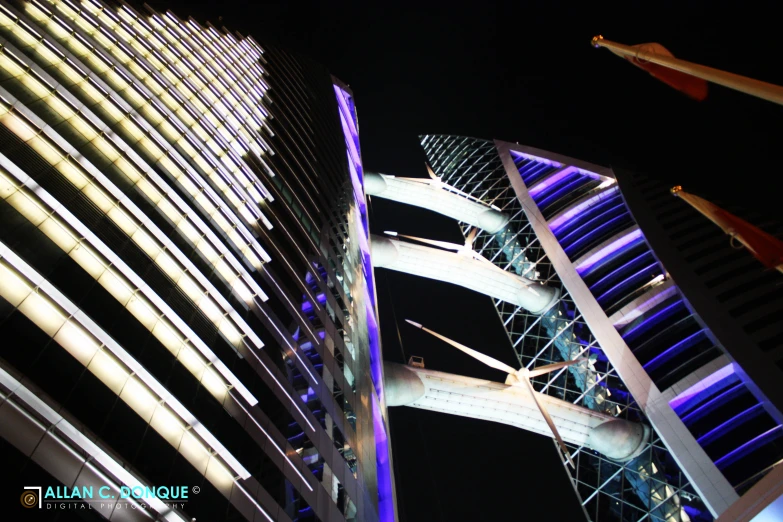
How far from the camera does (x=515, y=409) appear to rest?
45.2 metres

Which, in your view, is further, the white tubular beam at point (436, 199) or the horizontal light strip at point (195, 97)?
the white tubular beam at point (436, 199)

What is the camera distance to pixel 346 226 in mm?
46750

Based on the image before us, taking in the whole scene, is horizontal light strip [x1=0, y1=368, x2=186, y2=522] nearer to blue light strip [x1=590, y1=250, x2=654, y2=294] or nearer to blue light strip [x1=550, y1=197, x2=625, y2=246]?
blue light strip [x1=590, y1=250, x2=654, y2=294]

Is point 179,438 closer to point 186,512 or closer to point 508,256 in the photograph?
point 186,512

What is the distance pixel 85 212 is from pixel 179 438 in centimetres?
774

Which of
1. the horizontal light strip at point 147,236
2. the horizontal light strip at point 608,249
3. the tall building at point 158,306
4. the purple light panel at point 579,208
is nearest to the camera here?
the tall building at point 158,306

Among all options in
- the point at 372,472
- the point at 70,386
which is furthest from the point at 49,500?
the point at 372,472

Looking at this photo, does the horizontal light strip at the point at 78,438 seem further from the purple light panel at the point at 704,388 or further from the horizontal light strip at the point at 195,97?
the purple light panel at the point at 704,388

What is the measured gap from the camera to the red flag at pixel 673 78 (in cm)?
1698

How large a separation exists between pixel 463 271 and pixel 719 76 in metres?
47.0

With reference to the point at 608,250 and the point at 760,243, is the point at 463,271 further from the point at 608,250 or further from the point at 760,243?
the point at 760,243

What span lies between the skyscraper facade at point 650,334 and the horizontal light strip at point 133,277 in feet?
105

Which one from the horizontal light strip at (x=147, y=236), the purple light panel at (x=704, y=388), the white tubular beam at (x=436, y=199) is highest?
the white tubular beam at (x=436, y=199)

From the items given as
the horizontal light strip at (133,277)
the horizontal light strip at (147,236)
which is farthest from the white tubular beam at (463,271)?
the horizontal light strip at (133,277)
